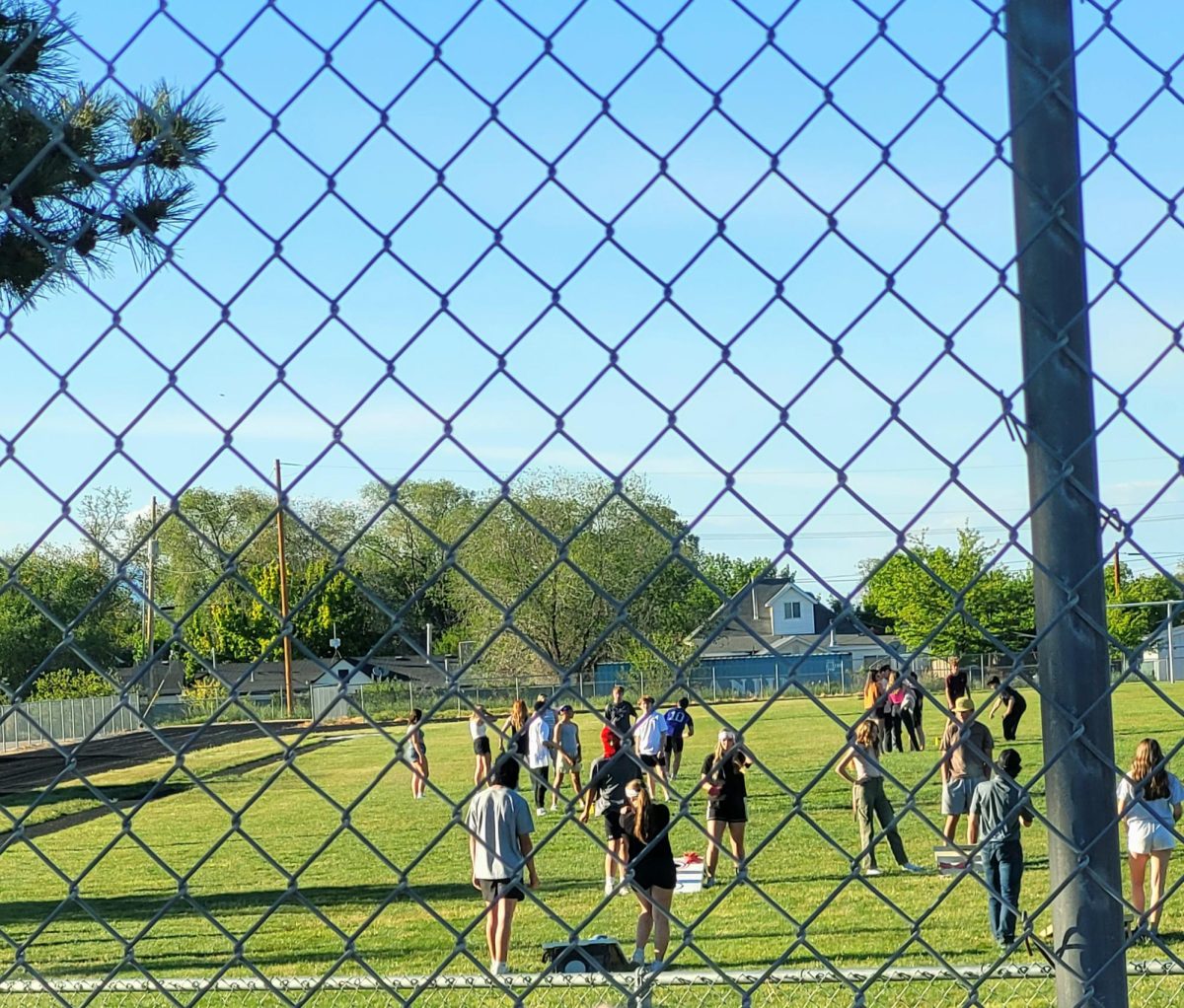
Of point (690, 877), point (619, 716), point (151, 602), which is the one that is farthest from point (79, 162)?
point (690, 877)

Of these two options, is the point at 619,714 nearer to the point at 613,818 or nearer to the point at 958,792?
the point at 958,792

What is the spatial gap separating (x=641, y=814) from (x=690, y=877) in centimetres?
392

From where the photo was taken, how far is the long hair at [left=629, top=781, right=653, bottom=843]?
26.9ft

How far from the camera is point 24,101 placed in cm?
171

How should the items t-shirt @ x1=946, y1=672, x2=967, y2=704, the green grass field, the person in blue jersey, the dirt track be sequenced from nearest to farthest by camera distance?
the green grass field < t-shirt @ x1=946, y1=672, x2=967, y2=704 < the person in blue jersey < the dirt track

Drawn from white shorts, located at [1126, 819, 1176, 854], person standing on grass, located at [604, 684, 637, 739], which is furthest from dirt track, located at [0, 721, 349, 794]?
white shorts, located at [1126, 819, 1176, 854]

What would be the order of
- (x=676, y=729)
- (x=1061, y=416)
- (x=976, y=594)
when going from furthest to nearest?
1. (x=676, y=729)
2. (x=976, y=594)
3. (x=1061, y=416)

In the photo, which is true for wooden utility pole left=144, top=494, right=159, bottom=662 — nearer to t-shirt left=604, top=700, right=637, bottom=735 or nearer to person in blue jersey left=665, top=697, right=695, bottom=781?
t-shirt left=604, top=700, right=637, bottom=735

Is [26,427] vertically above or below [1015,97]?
below

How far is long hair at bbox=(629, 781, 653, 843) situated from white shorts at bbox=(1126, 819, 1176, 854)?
300 cm

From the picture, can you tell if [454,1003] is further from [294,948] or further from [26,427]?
[26,427]

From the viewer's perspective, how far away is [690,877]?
1220 centimetres

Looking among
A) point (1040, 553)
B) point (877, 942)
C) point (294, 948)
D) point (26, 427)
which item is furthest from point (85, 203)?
point (294, 948)

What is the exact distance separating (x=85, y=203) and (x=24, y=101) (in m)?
0.21
